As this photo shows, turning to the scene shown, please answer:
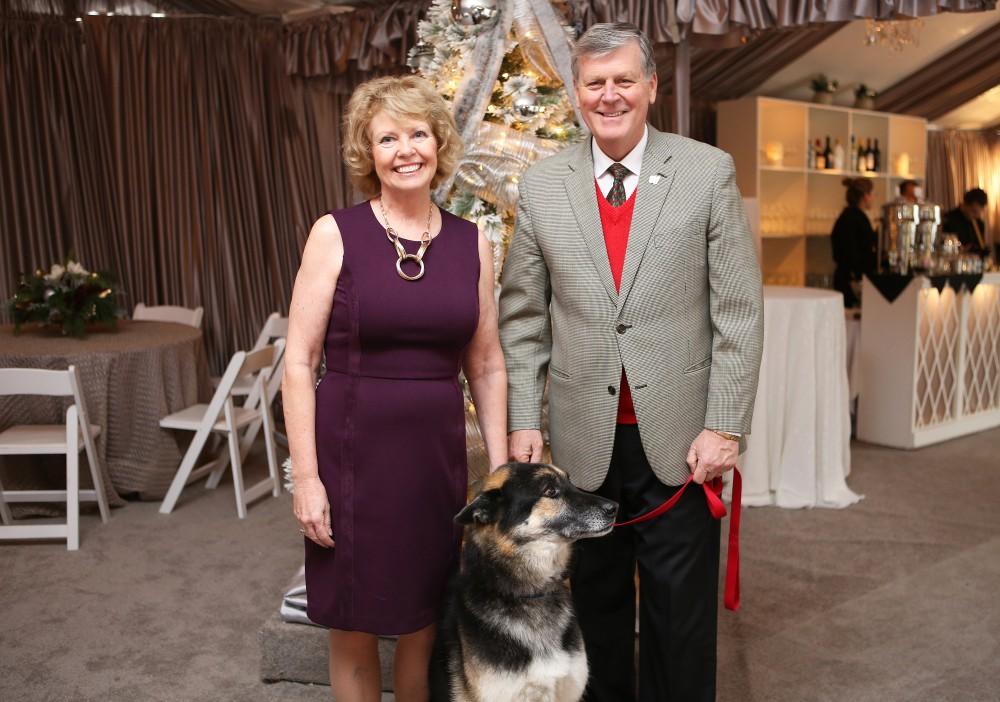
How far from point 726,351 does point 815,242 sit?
25.4 ft

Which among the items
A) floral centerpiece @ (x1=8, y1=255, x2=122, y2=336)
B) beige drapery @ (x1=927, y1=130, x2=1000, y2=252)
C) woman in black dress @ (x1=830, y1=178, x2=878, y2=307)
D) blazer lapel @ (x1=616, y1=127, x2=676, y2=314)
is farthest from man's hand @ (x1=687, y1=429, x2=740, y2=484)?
beige drapery @ (x1=927, y1=130, x2=1000, y2=252)

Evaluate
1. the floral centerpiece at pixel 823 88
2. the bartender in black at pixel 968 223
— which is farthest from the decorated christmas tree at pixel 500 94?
the bartender in black at pixel 968 223

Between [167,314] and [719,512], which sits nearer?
[719,512]

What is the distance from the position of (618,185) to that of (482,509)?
0.74 metres

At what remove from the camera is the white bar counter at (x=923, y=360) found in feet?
17.7

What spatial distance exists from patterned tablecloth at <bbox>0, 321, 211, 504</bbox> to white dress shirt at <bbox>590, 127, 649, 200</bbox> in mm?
3292

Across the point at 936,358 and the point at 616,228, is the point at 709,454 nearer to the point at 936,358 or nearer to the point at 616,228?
the point at 616,228

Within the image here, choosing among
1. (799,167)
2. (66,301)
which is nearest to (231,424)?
(66,301)

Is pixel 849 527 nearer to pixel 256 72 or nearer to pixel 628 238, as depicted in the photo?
pixel 628 238

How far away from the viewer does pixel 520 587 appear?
1.85 metres

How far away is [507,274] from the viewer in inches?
82.6

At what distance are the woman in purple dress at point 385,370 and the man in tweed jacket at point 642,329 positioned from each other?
0.56 ft

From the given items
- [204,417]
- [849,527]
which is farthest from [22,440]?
[849,527]

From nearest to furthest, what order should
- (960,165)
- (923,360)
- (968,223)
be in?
(923,360), (968,223), (960,165)
